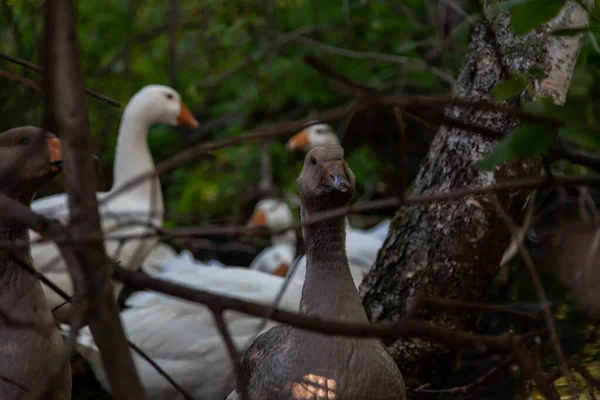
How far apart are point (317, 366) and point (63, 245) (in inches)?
42.3

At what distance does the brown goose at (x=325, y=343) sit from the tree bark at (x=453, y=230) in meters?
0.68

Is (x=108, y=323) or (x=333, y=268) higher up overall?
(x=108, y=323)

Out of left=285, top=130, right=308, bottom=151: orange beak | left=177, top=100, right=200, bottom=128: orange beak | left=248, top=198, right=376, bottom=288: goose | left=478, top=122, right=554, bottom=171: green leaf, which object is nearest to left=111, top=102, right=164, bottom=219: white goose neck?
left=177, top=100, right=200, bottom=128: orange beak

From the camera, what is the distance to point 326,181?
2619 mm

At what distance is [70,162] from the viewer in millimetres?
1547

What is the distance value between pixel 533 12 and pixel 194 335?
8.88 ft

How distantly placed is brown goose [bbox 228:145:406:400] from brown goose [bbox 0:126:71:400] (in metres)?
0.61

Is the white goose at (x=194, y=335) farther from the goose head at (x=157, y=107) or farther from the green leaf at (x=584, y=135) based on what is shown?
the green leaf at (x=584, y=135)

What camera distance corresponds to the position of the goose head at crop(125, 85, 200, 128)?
5.91m

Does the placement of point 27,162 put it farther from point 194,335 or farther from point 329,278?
point 194,335

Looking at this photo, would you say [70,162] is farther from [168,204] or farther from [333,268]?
[168,204]

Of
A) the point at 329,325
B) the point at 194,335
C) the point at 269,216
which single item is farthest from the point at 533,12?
the point at 269,216

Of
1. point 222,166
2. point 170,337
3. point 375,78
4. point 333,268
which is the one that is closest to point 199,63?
point 222,166

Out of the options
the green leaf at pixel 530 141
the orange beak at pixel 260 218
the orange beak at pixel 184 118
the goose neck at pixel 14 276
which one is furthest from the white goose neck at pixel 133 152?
the green leaf at pixel 530 141
